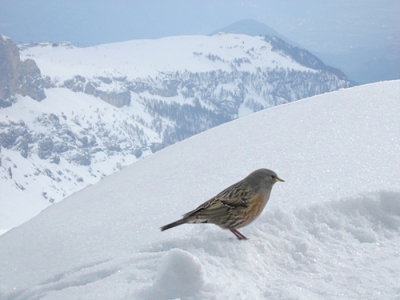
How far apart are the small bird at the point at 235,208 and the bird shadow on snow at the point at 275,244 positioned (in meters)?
0.11

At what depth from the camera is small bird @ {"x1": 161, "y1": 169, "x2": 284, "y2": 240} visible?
248 cm

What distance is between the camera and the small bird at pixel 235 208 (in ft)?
8.14

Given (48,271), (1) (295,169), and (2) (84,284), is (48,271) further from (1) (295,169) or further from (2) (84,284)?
(1) (295,169)

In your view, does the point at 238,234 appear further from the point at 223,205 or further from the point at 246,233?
the point at 223,205

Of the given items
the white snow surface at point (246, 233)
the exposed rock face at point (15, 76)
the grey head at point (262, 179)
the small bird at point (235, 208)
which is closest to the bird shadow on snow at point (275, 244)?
the white snow surface at point (246, 233)

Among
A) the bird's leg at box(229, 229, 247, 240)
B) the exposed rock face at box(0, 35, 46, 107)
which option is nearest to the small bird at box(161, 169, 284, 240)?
the bird's leg at box(229, 229, 247, 240)

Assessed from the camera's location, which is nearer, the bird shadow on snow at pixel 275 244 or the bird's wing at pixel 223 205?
the bird shadow on snow at pixel 275 244

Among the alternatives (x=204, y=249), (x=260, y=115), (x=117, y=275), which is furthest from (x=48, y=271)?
(x=260, y=115)

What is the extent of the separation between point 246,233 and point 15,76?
175 meters

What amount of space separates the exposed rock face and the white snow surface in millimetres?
160467

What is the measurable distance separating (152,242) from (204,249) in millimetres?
372

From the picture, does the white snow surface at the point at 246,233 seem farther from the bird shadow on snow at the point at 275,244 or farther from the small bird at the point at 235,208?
the small bird at the point at 235,208

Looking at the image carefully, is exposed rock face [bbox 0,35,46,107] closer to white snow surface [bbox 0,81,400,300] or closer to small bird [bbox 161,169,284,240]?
white snow surface [bbox 0,81,400,300]

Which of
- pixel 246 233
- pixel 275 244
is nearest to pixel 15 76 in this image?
pixel 246 233
